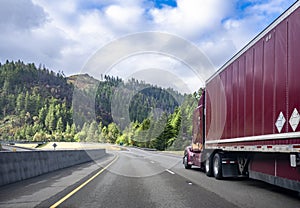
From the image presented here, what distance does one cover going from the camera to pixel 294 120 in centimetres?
788

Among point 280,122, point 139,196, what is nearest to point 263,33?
point 280,122

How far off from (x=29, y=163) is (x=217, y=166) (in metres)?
7.49

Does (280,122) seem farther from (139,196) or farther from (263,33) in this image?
(139,196)

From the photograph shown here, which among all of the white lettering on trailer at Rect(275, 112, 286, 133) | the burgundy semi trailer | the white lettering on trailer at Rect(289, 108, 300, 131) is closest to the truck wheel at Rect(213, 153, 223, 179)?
the burgundy semi trailer

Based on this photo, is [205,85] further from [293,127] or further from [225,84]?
[293,127]

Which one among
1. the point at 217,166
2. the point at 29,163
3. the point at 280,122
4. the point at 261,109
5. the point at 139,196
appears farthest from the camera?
the point at 29,163

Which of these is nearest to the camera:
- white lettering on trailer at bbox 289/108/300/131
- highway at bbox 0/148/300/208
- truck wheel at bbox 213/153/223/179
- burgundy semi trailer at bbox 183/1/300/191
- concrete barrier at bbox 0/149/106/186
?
white lettering on trailer at bbox 289/108/300/131

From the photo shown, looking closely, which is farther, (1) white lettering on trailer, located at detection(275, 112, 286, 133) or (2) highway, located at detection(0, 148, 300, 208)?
(1) white lettering on trailer, located at detection(275, 112, 286, 133)

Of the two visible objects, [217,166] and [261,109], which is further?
[217,166]

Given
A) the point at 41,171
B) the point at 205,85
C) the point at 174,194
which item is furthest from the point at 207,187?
the point at 41,171

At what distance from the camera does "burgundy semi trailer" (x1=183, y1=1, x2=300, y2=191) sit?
8148mm

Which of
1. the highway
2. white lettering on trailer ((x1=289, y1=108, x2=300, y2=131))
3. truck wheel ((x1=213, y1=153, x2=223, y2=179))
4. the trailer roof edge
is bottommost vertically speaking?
the highway

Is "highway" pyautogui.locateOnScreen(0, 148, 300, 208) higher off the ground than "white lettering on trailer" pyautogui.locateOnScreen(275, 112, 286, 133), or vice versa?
"white lettering on trailer" pyautogui.locateOnScreen(275, 112, 286, 133)

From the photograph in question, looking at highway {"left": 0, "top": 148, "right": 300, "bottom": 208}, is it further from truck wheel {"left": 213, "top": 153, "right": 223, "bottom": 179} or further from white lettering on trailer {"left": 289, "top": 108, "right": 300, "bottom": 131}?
truck wheel {"left": 213, "top": 153, "right": 223, "bottom": 179}
